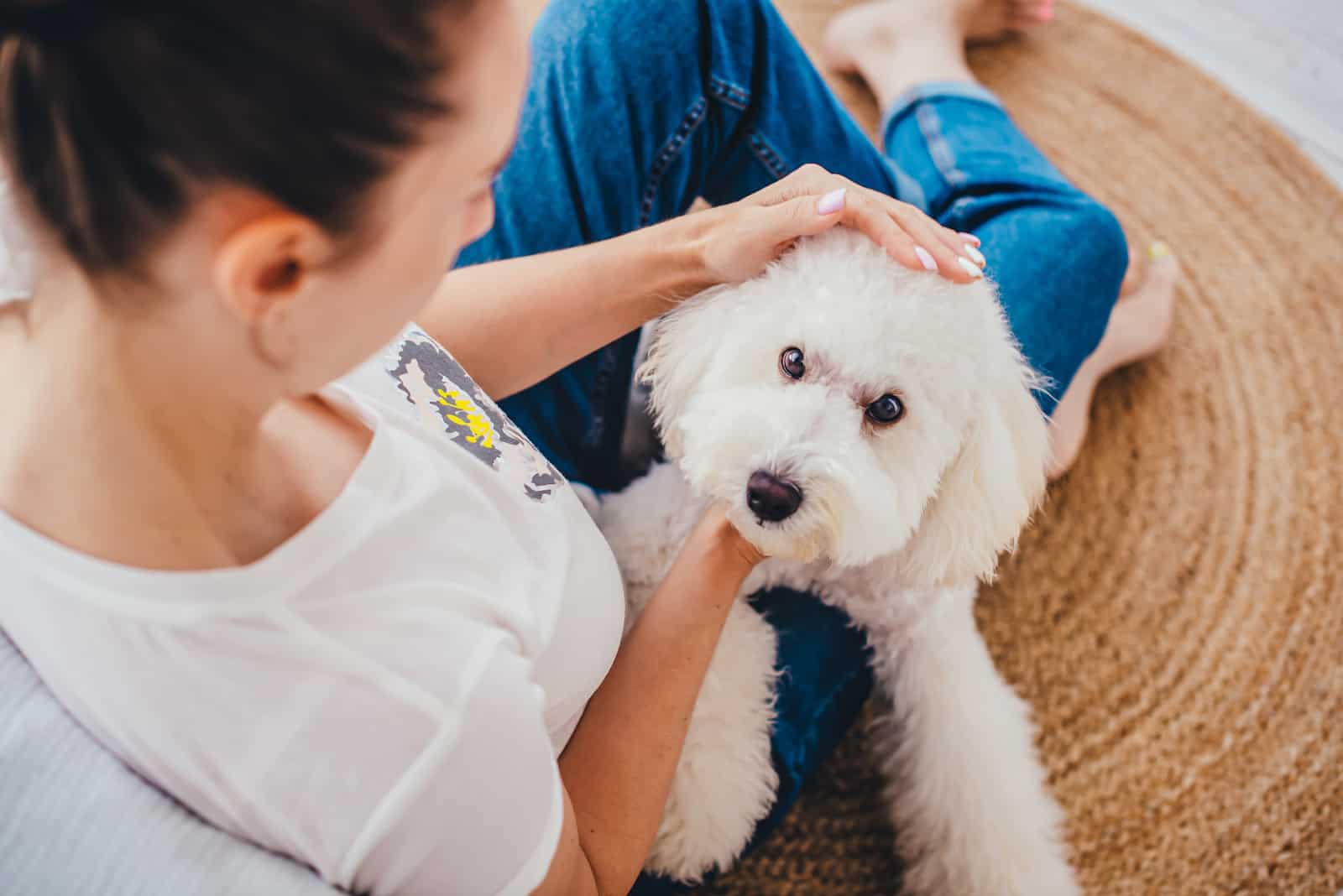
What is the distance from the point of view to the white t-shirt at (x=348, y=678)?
0.43m

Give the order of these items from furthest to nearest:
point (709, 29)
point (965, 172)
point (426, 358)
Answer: point (965, 172)
point (709, 29)
point (426, 358)

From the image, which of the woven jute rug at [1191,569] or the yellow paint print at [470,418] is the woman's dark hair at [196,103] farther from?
the woven jute rug at [1191,569]

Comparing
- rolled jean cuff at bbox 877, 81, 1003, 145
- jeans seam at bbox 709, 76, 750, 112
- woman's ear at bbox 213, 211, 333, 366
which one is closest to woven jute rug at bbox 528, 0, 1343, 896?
rolled jean cuff at bbox 877, 81, 1003, 145

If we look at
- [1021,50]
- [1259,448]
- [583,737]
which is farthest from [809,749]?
[1021,50]

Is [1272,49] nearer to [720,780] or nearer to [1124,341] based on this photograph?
[1124,341]

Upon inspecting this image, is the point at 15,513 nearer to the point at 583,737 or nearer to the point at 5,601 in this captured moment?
the point at 5,601

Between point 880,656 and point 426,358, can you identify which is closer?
point 426,358

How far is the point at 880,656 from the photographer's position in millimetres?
963

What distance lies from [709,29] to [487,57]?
1.92 feet

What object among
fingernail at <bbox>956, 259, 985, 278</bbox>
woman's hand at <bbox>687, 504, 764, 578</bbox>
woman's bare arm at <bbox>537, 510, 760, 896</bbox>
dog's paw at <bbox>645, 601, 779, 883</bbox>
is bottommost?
dog's paw at <bbox>645, 601, 779, 883</bbox>

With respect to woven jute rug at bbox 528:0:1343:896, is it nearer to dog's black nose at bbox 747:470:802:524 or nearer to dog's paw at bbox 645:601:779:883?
dog's paw at bbox 645:601:779:883

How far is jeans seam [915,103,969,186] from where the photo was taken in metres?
1.13

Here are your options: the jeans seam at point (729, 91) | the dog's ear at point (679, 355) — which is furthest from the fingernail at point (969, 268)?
the jeans seam at point (729, 91)

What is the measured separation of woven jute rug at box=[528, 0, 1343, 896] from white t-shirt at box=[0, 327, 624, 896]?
0.63 metres
